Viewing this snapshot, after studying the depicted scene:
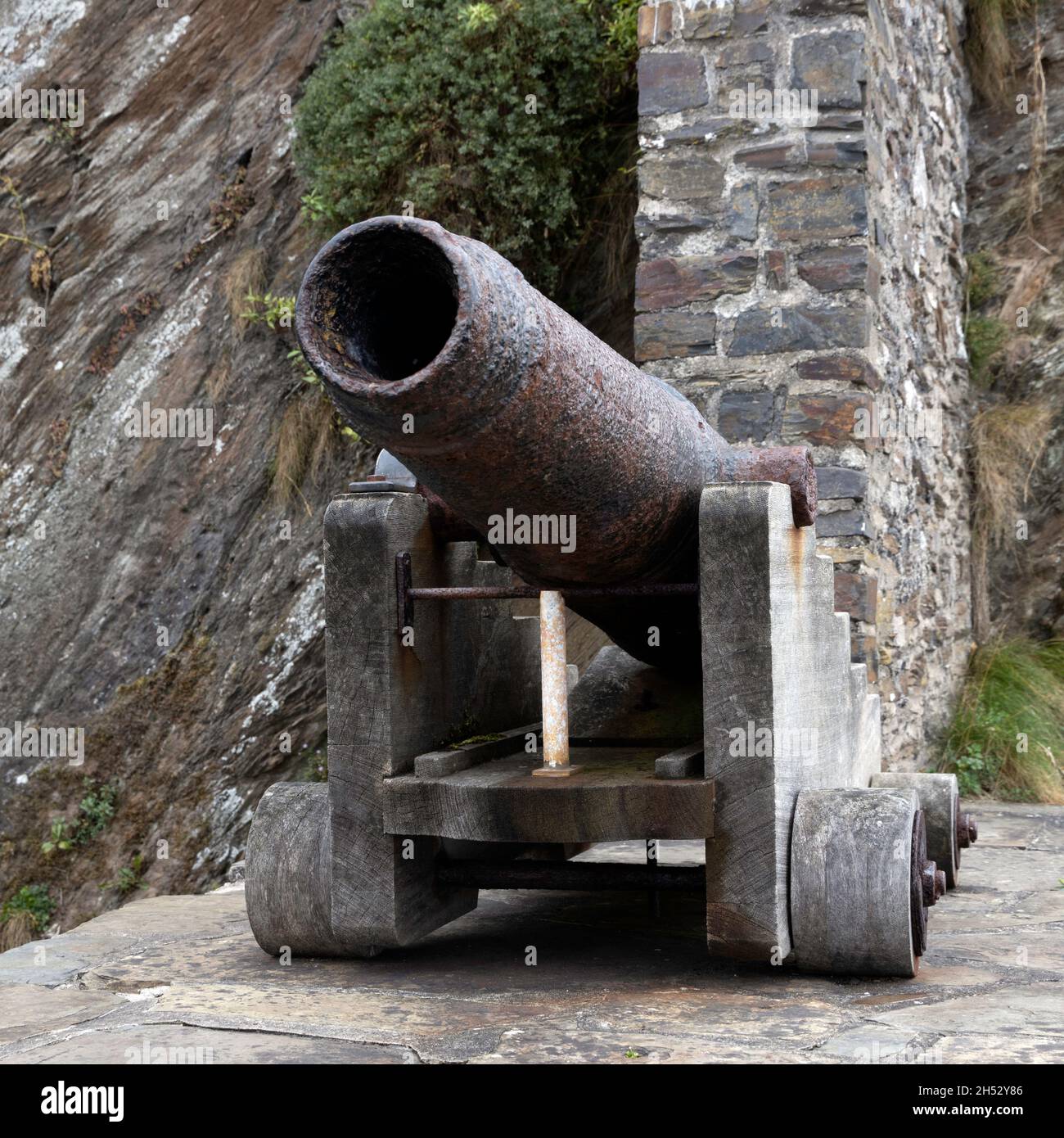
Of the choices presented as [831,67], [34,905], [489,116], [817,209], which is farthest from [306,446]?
[831,67]

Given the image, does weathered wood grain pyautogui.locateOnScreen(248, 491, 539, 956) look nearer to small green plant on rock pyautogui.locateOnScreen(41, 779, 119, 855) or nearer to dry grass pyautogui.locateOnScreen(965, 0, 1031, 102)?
small green plant on rock pyautogui.locateOnScreen(41, 779, 119, 855)

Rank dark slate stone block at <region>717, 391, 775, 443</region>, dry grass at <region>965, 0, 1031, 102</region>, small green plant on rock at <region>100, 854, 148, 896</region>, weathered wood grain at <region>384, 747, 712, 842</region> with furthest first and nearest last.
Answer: dry grass at <region>965, 0, 1031, 102</region> → small green plant on rock at <region>100, 854, 148, 896</region> → dark slate stone block at <region>717, 391, 775, 443</region> → weathered wood grain at <region>384, 747, 712, 842</region>

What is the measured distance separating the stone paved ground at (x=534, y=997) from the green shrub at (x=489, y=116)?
335 cm

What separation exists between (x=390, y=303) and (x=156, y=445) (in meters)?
5.00

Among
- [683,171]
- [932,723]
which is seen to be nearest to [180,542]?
[683,171]

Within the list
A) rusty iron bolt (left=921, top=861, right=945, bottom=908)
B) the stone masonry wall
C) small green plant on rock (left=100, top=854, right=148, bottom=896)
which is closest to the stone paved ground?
rusty iron bolt (left=921, top=861, right=945, bottom=908)

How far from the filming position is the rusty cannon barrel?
217 cm

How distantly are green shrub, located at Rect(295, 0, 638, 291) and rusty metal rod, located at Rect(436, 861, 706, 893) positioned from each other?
3490mm

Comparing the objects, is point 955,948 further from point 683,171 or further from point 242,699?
point 242,699

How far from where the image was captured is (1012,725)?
624cm

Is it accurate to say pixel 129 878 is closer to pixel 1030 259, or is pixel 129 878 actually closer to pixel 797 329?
pixel 797 329

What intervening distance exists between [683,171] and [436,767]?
3082mm

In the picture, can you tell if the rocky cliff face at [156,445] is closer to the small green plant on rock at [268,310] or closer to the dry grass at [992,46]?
the small green plant on rock at [268,310]

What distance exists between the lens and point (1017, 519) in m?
7.07
